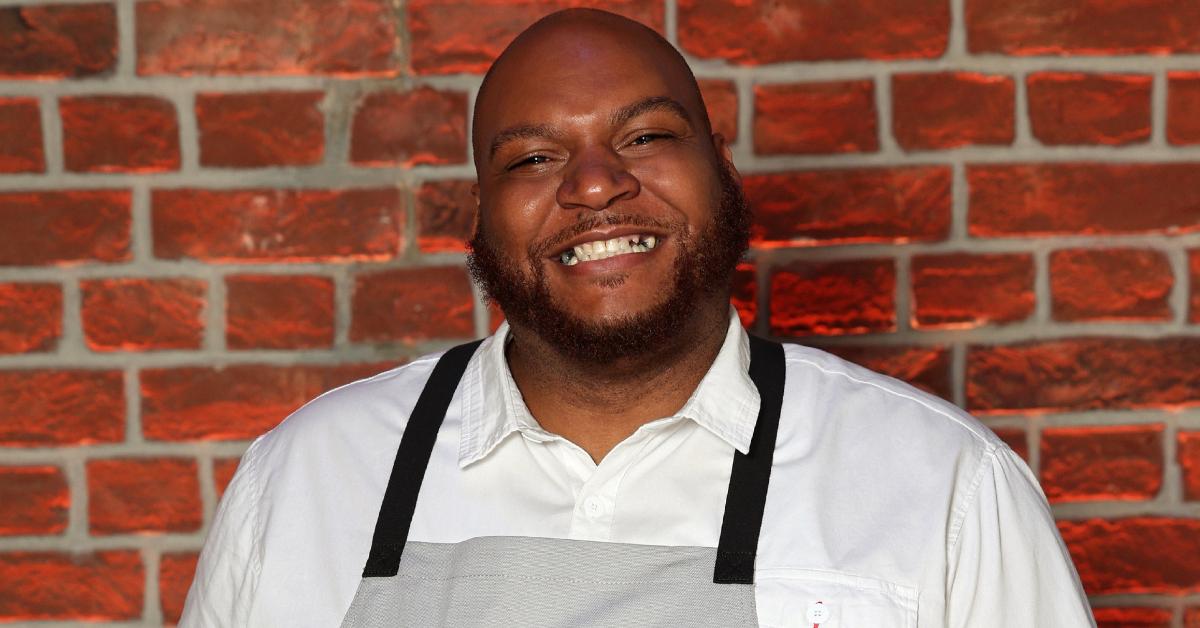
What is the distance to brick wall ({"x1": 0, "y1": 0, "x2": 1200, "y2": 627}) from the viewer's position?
152 cm

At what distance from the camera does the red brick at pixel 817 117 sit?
1.52 metres

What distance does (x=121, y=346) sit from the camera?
59.9 inches

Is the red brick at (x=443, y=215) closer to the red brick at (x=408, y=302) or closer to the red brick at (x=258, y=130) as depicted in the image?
the red brick at (x=408, y=302)

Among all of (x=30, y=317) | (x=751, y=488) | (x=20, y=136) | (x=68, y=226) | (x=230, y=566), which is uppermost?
(x=20, y=136)

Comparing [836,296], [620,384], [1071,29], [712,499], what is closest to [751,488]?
[712,499]

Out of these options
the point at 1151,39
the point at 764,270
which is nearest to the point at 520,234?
the point at 764,270

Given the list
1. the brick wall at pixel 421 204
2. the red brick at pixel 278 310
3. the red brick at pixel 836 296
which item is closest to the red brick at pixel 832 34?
the brick wall at pixel 421 204

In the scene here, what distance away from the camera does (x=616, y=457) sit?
1.22 m

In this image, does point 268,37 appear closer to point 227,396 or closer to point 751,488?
point 227,396

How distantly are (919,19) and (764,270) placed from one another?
0.35 meters

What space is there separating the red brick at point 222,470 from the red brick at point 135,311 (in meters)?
0.15

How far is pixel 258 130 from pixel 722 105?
0.55 metres

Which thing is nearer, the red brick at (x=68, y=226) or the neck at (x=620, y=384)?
the neck at (x=620, y=384)

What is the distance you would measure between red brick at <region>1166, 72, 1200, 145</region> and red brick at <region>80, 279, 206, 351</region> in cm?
117
